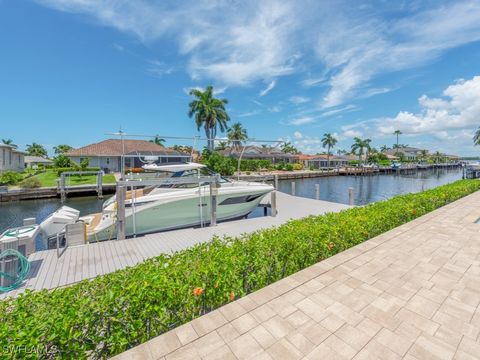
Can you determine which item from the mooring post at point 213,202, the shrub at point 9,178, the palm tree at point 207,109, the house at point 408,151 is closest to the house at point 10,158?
the shrub at point 9,178

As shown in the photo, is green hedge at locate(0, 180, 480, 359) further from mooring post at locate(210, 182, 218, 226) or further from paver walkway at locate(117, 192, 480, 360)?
mooring post at locate(210, 182, 218, 226)

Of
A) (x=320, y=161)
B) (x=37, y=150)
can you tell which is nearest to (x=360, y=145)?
(x=320, y=161)

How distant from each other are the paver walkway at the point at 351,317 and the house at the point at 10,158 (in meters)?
31.8

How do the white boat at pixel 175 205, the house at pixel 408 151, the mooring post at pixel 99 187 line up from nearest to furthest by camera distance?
1. the white boat at pixel 175 205
2. the mooring post at pixel 99 187
3. the house at pixel 408 151

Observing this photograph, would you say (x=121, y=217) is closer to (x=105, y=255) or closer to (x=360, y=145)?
(x=105, y=255)

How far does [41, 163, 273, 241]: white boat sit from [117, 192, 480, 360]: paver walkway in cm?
510

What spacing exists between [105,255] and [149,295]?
169 inches

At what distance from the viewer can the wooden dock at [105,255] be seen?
4539 millimetres

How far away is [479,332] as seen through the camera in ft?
7.51

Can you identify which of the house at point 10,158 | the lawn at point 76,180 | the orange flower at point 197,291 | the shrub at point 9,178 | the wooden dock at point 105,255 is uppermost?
the house at point 10,158

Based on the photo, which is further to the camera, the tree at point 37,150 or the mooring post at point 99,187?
the tree at point 37,150

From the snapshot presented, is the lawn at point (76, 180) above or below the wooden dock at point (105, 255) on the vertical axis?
above

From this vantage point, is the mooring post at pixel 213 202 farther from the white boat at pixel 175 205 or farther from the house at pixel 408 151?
the house at pixel 408 151

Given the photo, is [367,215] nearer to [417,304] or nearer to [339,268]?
[339,268]
